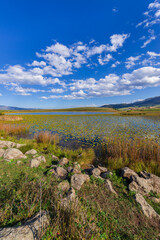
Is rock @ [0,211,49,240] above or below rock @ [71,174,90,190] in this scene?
above

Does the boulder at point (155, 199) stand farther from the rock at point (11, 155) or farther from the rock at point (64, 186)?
the rock at point (11, 155)

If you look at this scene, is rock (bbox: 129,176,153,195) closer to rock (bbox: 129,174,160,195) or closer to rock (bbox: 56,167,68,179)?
rock (bbox: 129,174,160,195)

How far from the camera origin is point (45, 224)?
9.23 feet

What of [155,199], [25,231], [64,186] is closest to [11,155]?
[64,186]

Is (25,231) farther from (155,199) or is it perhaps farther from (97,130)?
(97,130)

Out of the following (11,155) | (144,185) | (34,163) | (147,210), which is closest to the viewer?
(147,210)

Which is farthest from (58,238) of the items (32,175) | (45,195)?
(32,175)

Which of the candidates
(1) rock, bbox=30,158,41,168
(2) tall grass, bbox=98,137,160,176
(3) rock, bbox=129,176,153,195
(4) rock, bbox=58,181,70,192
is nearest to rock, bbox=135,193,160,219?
(3) rock, bbox=129,176,153,195

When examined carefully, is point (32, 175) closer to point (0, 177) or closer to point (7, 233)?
point (0, 177)

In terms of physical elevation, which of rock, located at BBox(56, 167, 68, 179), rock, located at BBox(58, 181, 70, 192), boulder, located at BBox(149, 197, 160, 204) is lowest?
boulder, located at BBox(149, 197, 160, 204)

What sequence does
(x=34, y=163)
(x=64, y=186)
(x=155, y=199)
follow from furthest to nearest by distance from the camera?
(x=34, y=163), (x=155, y=199), (x=64, y=186)

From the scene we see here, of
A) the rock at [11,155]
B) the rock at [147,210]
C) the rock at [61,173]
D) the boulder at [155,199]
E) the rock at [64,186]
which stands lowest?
the boulder at [155,199]

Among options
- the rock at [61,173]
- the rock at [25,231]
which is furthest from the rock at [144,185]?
the rock at [25,231]

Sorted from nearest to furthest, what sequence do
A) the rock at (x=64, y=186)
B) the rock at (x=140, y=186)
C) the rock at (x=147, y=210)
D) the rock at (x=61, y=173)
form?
the rock at (x=147, y=210) → the rock at (x=64, y=186) → the rock at (x=140, y=186) → the rock at (x=61, y=173)
